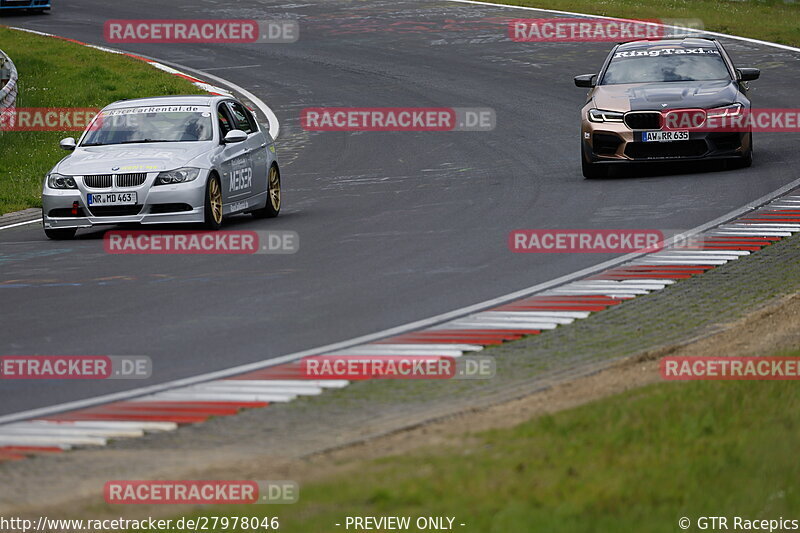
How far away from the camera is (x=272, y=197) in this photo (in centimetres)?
1800

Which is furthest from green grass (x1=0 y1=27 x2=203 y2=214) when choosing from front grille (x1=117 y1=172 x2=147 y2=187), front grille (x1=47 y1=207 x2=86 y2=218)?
front grille (x1=117 y1=172 x2=147 y2=187)

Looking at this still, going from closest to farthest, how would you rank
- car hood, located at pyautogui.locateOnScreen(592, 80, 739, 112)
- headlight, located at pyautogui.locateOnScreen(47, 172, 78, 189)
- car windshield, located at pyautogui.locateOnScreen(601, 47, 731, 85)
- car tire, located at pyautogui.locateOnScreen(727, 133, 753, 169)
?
headlight, located at pyautogui.locateOnScreen(47, 172, 78, 189), car hood, located at pyautogui.locateOnScreen(592, 80, 739, 112), car tire, located at pyautogui.locateOnScreen(727, 133, 753, 169), car windshield, located at pyautogui.locateOnScreen(601, 47, 731, 85)

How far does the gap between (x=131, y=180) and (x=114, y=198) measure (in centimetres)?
27

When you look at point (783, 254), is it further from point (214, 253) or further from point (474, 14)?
point (474, 14)

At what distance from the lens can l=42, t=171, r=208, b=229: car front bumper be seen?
16.0 m

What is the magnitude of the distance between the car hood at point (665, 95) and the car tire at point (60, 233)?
7108mm

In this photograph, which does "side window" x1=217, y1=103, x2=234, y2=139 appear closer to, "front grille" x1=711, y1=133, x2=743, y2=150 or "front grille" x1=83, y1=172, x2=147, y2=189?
"front grille" x1=83, y1=172, x2=147, y2=189

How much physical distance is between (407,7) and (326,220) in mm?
28605

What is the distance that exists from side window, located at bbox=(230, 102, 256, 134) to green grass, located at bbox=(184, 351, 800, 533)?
1114 cm

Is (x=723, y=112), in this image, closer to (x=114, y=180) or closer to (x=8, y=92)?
(x=114, y=180)

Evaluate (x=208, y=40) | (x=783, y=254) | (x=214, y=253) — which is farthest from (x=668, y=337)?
(x=208, y=40)

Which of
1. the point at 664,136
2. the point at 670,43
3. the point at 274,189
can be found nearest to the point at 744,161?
the point at 664,136

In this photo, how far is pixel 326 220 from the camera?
17.0m

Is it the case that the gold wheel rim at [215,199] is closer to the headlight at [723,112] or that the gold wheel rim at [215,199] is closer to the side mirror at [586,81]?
the side mirror at [586,81]
